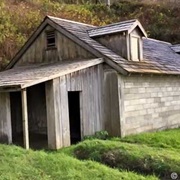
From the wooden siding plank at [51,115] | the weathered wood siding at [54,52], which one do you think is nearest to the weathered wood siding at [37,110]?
the weathered wood siding at [54,52]

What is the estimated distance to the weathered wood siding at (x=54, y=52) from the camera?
15289 millimetres

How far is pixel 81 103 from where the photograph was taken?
45.3 ft

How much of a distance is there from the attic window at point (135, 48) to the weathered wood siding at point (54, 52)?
198 centimetres

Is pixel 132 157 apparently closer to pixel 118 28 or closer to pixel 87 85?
pixel 87 85

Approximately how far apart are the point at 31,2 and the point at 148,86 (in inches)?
664

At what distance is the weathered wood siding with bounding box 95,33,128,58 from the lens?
15242 mm

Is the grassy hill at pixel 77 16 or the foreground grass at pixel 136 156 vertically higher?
the grassy hill at pixel 77 16

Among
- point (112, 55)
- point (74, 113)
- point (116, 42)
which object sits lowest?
point (74, 113)

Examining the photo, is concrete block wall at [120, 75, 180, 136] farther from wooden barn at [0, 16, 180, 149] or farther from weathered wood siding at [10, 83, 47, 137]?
weathered wood siding at [10, 83, 47, 137]

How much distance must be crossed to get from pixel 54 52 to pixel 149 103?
500 centimetres

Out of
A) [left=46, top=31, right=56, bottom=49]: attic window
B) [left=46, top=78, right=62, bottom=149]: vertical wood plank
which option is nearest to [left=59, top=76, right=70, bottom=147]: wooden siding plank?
[left=46, top=78, right=62, bottom=149]: vertical wood plank

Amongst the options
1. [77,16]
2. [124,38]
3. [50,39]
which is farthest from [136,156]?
[77,16]

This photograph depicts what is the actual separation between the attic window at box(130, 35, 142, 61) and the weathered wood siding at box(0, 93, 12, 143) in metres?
5.84

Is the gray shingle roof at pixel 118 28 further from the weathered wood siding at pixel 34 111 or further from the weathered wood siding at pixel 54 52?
the weathered wood siding at pixel 34 111
